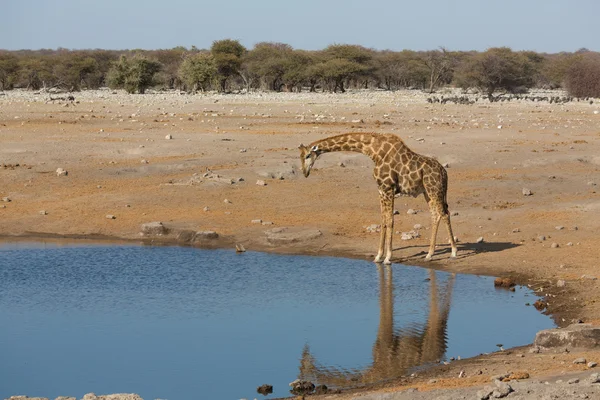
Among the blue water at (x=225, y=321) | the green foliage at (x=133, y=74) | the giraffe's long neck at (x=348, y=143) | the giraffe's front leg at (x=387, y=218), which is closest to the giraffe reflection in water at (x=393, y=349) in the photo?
the blue water at (x=225, y=321)

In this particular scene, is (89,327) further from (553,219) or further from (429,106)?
(429,106)

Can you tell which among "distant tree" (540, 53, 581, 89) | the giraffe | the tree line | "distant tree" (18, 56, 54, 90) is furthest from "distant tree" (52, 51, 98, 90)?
the giraffe

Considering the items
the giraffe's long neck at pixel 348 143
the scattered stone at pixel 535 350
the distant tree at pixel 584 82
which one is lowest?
the scattered stone at pixel 535 350

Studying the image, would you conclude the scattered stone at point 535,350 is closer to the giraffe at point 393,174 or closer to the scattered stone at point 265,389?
the scattered stone at point 265,389

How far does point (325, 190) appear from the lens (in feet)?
77.5

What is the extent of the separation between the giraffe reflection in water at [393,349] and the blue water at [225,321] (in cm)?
2

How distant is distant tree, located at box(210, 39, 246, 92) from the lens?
240ft

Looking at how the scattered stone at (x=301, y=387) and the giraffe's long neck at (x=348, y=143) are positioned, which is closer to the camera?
the scattered stone at (x=301, y=387)

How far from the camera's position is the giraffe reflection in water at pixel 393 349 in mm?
11211

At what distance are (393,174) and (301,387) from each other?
7.16 m

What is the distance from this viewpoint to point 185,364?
11.7m

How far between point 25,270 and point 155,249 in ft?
9.13

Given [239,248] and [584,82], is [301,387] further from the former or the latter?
[584,82]

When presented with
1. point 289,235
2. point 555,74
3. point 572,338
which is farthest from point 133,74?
point 572,338
